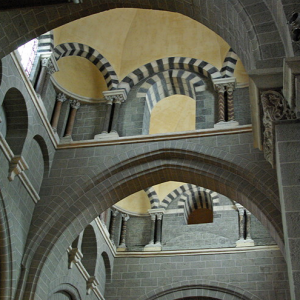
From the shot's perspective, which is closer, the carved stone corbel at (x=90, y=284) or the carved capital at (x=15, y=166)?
the carved capital at (x=15, y=166)

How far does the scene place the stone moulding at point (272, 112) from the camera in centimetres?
502

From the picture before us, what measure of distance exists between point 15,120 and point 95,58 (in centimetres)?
309

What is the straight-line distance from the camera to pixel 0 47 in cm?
699

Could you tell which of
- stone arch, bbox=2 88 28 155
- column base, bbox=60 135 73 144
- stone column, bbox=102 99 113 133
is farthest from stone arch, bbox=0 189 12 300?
stone column, bbox=102 99 113 133

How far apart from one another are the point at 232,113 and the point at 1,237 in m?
5.08

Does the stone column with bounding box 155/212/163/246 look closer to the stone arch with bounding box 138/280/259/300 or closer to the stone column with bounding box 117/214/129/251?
the stone column with bounding box 117/214/129/251

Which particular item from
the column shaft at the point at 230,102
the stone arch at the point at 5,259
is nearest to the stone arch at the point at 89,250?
the stone arch at the point at 5,259

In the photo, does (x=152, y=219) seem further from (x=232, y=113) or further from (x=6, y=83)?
(x=6, y=83)

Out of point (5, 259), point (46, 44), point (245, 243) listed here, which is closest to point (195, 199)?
point (245, 243)

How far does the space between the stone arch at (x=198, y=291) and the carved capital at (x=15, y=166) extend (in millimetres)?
4637

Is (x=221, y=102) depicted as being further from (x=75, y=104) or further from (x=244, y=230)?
(x=244, y=230)

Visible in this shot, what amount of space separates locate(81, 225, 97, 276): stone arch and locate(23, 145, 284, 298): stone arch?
186 cm

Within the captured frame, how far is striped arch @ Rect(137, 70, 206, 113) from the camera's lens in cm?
1139

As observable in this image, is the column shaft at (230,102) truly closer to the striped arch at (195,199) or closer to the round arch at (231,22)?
the striped arch at (195,199)
